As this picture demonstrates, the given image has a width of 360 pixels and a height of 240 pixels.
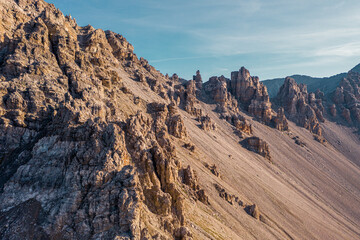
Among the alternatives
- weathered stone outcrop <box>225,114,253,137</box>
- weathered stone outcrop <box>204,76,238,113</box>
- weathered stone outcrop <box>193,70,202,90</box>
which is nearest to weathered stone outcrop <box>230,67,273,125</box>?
weathered stone outcrop <box>204,76,238,113</box>

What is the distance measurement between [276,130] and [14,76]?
153m

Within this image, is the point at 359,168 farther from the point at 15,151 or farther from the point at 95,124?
the point at 15,151

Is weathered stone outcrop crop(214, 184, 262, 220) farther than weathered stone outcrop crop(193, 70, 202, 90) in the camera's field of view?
No

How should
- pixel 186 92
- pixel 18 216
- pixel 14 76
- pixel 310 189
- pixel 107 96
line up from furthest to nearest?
1. pixel 186 92
2. pixel 310 189
3. pixel 107 96
4. pixel 14 76
5. pixel 18 216

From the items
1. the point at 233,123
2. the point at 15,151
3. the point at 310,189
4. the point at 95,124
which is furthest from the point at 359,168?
the point at 15,151

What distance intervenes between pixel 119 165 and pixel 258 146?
343 feet

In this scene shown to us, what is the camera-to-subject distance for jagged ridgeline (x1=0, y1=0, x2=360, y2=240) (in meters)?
28.3

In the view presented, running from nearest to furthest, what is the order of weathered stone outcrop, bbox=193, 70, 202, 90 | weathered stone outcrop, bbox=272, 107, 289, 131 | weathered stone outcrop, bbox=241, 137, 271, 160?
weathered stone outcrop, bbox=241, 137, 271, 160 < weathered stone outcrop, bbox=272, 107, 289, 131 < weathered stone outcrop, bbox=193, 70, 202, 90

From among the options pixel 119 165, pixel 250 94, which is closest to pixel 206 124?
pixel 250 94

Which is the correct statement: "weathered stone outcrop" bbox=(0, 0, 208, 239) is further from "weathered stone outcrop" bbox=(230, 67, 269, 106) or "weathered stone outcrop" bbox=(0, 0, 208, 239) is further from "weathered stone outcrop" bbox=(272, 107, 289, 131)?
"weathered stone outcrop" bbox=(230, 67, 269, 106)

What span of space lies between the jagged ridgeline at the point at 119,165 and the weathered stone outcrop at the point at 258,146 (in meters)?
0.57

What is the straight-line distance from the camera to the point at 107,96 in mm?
67312

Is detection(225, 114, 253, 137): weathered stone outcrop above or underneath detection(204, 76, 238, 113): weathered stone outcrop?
underneath

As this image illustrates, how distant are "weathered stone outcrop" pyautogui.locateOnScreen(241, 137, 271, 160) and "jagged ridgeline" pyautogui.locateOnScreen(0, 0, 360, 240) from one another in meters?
0.57
